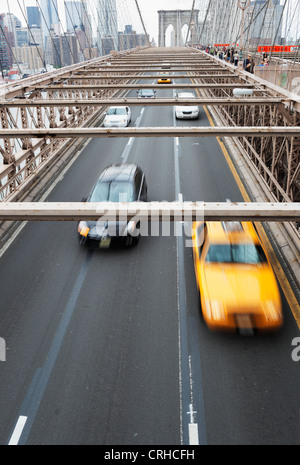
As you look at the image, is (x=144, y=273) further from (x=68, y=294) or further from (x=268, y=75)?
(x=268, y=75)

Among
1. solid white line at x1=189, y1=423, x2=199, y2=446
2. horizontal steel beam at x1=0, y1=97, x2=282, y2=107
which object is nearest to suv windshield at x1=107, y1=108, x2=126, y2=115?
horizontal steel beam at x1=0, y1=97, x2=282, y2=107

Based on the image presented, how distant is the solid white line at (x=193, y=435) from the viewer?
615 centimetres

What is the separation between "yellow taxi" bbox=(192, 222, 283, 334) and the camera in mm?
7824

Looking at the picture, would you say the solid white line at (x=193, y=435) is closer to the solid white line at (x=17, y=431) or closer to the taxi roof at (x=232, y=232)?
the solid white line at (x=17, y=431)

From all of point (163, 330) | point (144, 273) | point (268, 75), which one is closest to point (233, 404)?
point (163, 330)

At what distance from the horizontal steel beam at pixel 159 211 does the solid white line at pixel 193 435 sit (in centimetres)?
350

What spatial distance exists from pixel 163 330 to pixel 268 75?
1363cm

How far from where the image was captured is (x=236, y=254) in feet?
29.3

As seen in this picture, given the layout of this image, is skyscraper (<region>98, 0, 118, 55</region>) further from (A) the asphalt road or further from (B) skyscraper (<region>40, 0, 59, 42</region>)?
(A) the asphalt road

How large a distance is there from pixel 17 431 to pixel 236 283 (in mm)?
4818

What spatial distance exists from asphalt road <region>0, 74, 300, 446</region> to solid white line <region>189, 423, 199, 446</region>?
0.02 metres

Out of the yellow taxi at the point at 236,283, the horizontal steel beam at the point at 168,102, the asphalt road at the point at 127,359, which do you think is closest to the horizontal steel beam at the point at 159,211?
the yellow taxi at the point at 236,283

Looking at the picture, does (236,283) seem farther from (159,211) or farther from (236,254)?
(159,211)
